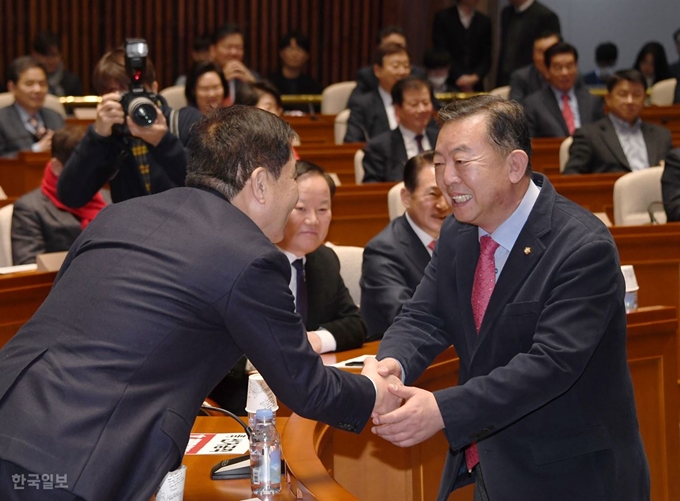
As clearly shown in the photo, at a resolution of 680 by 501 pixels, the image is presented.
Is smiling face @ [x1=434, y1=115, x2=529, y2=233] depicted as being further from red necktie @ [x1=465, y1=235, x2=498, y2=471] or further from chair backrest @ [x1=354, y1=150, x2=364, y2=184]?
chair backrest @ [x1=354, y1=150, x2=364, y2=184]

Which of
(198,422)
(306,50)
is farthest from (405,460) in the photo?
(306,50)

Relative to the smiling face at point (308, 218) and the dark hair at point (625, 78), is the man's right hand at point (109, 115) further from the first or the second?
the dark hair at point (625, 78)

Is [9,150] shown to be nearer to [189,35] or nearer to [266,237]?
[189,35]

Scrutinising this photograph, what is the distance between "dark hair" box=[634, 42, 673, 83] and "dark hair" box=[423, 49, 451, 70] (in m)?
2.38

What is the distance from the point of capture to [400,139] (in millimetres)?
5828

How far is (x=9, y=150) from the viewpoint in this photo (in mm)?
6445

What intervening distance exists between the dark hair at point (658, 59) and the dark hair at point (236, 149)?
849 cm

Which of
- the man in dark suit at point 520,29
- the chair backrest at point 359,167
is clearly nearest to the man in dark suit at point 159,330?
the chair backrest at point 359,167

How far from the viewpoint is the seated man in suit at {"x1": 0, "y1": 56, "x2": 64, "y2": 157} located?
6.41 m

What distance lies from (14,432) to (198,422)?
0.84 meters

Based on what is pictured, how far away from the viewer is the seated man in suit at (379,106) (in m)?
6.85

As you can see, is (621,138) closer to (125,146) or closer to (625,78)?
(625,78)

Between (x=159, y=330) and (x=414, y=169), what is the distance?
2227 mm

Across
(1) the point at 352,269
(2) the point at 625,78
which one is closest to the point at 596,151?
(2) the point at 625,78
